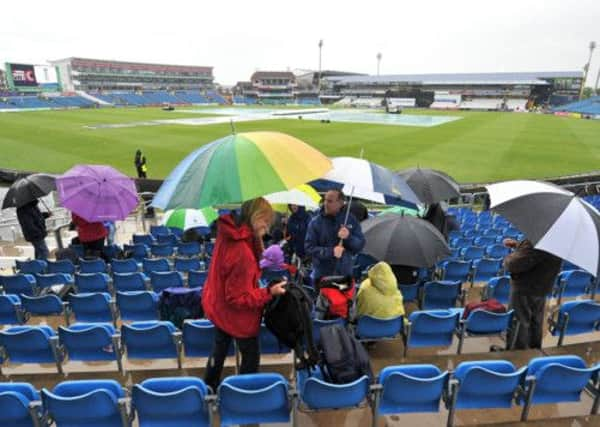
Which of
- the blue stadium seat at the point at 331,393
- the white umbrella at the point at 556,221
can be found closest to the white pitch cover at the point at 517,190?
the white umbrella at the point at 556,221

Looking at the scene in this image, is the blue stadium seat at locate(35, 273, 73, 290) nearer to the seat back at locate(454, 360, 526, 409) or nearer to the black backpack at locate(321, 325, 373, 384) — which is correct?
the black backpack at locate(321, 325, 373, 384)

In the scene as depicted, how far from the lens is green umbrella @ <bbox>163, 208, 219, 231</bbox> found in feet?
22.0

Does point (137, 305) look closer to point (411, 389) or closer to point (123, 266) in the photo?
point (123, 266)

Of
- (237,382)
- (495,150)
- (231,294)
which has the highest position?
(231,294)

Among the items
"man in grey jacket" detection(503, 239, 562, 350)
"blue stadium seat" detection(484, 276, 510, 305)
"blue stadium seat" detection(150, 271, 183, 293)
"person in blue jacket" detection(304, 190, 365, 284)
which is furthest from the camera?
"blue stadium seat" detection(150, 271, 183, 293)

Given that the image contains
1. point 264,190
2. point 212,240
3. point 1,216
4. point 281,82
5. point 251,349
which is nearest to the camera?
point 264,190

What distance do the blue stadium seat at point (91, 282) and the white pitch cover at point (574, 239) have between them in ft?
16.3

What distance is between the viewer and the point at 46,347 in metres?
3.50

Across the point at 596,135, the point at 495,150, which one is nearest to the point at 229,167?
the point at 495,150

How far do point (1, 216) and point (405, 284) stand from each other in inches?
459

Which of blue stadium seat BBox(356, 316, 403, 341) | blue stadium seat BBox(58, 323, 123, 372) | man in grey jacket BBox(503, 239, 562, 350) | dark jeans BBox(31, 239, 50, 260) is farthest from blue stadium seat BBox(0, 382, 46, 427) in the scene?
dark jeans BBox(31, 239, 50, 260)

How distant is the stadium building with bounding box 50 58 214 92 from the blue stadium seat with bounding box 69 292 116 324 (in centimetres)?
11066

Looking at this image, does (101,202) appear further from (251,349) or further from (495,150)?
(495,150)

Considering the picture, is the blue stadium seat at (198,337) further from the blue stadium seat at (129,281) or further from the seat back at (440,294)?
the seat back at (440,294)
